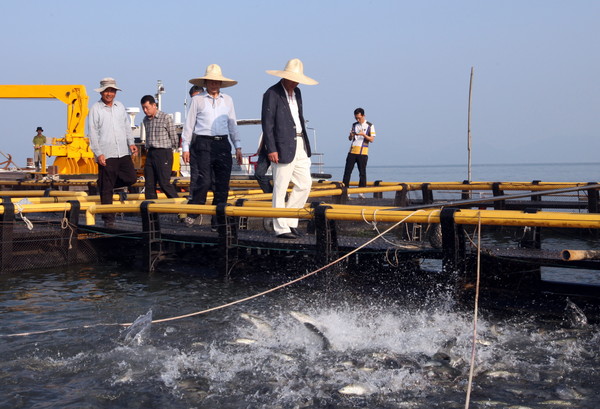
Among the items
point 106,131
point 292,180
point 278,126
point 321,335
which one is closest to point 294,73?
point 278,126

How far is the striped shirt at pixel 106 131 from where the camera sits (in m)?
9.42

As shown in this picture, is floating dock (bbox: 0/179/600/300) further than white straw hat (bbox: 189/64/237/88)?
No

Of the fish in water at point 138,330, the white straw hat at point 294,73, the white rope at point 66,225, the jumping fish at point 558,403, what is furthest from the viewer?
the white rope at point 66,225

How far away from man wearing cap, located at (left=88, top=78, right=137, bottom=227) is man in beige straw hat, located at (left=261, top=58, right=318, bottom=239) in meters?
2.69

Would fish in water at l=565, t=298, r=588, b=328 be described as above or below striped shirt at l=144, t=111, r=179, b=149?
below

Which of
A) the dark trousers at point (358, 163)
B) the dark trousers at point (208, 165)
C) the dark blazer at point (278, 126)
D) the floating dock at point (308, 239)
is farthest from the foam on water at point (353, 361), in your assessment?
the dark trousers at point (358, 163)

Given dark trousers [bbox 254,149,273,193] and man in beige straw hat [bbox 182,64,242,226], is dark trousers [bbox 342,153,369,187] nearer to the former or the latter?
dark trousers [bbox 254,149,273,193]

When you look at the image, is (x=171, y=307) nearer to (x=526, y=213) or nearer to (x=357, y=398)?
(x=357, y=398)

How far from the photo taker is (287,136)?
7895 mm

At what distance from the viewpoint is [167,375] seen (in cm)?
466

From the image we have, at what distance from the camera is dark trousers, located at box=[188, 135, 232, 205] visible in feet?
29.8

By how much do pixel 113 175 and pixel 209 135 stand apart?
1.69 m

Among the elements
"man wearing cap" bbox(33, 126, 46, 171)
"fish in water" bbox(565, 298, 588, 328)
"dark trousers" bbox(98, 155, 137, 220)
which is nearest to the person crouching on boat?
"dark trousers" bbox(98, 155, 137, 220)

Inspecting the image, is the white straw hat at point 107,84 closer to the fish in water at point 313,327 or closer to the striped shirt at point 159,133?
the striped shirt at point 159,133
